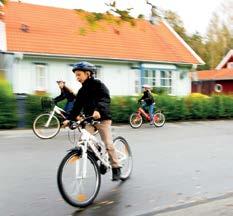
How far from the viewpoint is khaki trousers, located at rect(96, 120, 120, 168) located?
23.2 feet

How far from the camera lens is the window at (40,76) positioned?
24.5 metres

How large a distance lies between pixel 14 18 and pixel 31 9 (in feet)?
7.13

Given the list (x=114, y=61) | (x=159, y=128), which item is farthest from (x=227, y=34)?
(x=159, y=128)

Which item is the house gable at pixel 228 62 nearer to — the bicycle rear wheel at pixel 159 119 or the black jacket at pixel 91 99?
the bicycle rear wheel at pixel 159 119

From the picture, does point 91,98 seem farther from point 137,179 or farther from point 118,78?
point 118,78

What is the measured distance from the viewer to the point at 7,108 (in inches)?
657

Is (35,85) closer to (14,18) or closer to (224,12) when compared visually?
(14,18)

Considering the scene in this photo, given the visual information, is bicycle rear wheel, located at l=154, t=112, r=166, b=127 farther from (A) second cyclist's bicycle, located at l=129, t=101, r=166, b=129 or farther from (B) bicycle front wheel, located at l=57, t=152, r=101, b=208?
(B) bicycle front wheel, located at l=57, t=152, r=101, b=208

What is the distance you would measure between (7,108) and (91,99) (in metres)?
10.3

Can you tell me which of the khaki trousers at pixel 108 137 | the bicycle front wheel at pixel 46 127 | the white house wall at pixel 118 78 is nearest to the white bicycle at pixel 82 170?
the khaki trousers at pixel 108 137

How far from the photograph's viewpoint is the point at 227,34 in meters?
60.5

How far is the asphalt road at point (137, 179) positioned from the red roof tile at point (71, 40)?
1175 centimetres

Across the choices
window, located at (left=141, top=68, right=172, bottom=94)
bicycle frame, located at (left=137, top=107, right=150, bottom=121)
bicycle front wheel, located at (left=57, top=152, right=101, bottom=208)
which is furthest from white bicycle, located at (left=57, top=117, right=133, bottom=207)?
window, located at (left=141, top=68, right=172, bottom=94)

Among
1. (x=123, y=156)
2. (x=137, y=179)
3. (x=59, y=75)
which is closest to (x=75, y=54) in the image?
(x=59, y=75)
